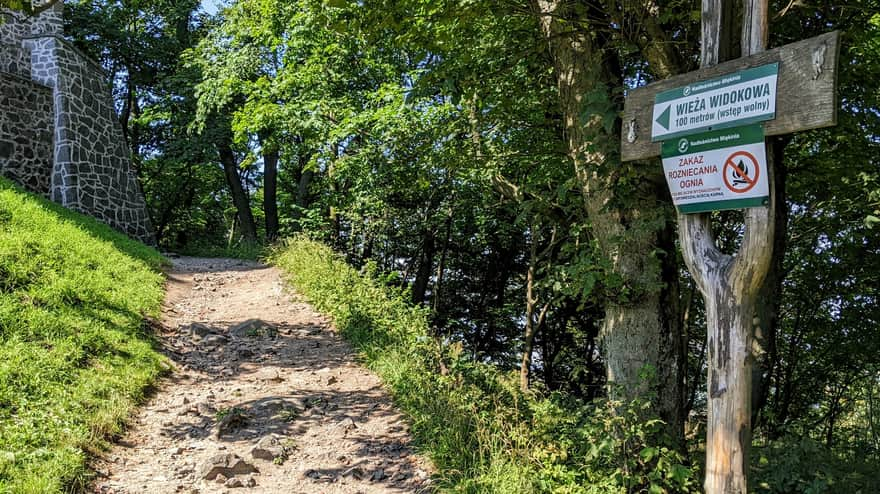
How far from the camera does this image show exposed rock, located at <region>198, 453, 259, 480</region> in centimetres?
406

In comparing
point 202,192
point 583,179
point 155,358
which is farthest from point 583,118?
point 202,192

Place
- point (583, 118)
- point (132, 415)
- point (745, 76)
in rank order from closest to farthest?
point (745, 76)
point (583, 118)
point (132, 415)

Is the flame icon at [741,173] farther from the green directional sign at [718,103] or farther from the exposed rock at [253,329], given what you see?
the exposed rock at [253,329]

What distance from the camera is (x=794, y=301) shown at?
1095cm

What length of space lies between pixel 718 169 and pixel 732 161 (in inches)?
2.6

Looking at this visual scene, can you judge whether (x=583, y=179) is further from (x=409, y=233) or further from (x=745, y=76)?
(x=409, y=233)

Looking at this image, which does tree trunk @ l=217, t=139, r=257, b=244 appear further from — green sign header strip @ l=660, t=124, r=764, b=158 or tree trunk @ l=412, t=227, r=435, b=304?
green sign header strip @ l=660, t=124, r=764, b=158

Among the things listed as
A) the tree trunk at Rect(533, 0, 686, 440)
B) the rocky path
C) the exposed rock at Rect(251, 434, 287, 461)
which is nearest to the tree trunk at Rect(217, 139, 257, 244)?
the rocky path

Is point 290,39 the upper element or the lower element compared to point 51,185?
upper

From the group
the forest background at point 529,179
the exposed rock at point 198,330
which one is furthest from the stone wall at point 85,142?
the exposed rock at point 198,330

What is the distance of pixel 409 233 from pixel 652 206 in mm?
10565

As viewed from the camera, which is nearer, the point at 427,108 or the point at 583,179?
the point at 583,179

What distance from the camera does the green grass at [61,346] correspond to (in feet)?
12.6

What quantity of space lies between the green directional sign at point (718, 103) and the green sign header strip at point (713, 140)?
23 mm
